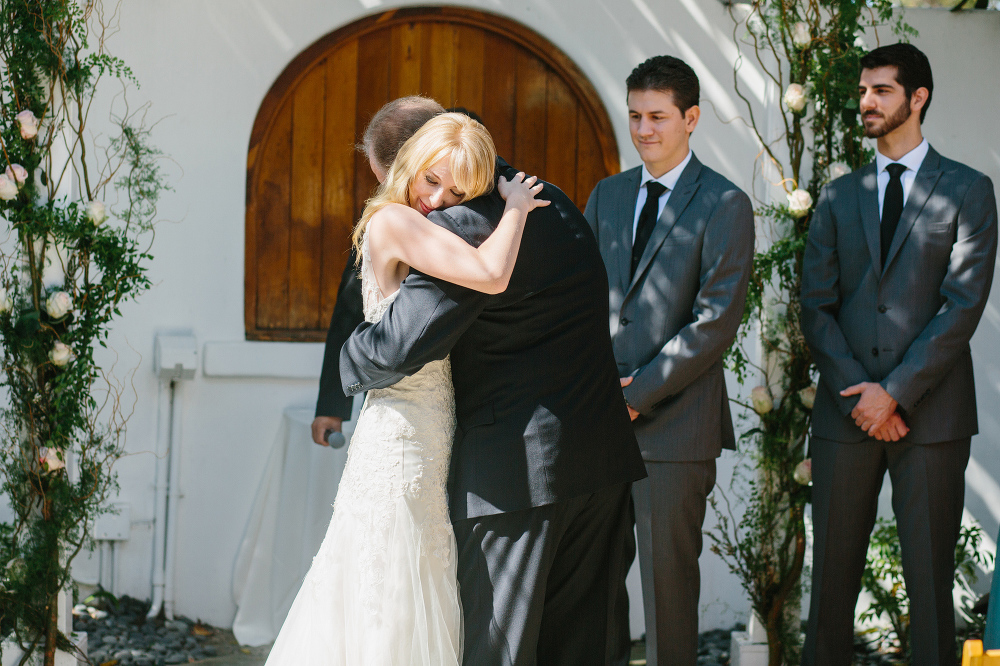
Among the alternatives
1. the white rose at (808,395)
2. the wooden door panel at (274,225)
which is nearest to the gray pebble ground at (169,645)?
the white rose at (808,395)

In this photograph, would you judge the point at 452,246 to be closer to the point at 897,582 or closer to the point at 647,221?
the point at 647,221

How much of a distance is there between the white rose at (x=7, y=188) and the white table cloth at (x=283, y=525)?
4.85 ft

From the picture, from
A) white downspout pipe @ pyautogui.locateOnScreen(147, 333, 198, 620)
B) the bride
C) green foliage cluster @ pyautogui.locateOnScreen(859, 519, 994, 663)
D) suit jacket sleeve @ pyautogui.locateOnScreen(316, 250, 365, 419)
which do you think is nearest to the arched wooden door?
white downspout pipe @ pyautogui.locateOnScreen(147, 333, 198, 620)

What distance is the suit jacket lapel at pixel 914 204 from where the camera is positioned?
11.0ft

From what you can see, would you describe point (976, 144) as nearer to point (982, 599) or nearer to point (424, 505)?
point (982, 599)

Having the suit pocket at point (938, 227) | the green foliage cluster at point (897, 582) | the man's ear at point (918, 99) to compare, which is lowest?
the green foliage cluster at point (897, 582)

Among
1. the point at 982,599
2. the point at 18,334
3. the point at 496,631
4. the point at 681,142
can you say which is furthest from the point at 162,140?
the point at 982,599

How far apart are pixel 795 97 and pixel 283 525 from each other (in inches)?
105

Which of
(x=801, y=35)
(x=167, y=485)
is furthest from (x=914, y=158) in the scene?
(x=167, y=485)

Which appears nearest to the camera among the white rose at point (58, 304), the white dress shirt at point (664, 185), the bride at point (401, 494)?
the bride at point (401, 494)

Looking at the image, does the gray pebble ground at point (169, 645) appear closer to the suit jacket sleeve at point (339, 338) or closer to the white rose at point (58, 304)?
the suit jacket sleeve at point (339, 338)

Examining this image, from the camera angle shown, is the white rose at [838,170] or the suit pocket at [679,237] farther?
the white rose at [838,170]

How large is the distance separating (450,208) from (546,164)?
2350 millimetres

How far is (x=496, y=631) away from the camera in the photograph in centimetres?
228
